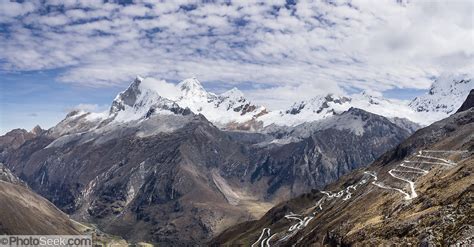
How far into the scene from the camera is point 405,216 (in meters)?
131

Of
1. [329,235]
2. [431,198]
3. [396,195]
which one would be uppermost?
[431,198]

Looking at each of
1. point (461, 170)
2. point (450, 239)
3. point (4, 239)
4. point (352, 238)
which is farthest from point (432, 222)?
point (4, 239)

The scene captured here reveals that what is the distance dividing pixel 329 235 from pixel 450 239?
91.7 m

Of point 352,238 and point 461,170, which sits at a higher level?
point 461,170

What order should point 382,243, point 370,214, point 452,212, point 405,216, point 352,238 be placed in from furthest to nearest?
point 370,214 < point 352,238 < point 405,216 < point 382,243 < point 452,212

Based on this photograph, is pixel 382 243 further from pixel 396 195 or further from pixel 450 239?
pixel 396 195

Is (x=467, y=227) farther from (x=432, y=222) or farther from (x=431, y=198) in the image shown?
(x=431, y=198)

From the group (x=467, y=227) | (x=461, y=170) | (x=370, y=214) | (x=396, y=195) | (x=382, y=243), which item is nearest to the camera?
(x=467, y=227)

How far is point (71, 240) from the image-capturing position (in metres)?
125

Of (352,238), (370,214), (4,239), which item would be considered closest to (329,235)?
(370,214)

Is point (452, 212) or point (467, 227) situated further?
point (452, 212)

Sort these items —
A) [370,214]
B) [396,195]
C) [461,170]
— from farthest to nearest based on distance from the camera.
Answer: [396,195] → [370,214] → [461,170]

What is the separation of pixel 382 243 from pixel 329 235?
2634 inches

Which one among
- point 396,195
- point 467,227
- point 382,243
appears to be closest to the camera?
point 467,227
